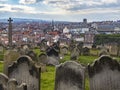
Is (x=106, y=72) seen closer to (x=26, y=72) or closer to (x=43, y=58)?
(x=26, y=72)

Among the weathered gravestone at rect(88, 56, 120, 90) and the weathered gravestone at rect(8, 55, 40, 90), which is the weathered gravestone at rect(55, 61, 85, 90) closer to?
the weathered gravestone at rect(88, 56, 120, 90)

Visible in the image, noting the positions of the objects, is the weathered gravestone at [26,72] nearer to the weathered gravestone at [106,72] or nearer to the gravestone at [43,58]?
the weathered gravestone at [106,72]

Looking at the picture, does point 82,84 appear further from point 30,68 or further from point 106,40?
point 106,40

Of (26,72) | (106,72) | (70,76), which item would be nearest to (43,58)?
(26,72)

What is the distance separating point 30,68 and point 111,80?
10.4 ft

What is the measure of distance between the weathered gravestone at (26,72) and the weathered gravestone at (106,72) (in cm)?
211

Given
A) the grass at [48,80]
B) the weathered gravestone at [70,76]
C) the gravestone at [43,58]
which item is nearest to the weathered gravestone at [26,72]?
the weathered gravestone at [70,76]

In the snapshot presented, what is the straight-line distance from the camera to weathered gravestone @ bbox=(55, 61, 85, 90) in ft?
42.7

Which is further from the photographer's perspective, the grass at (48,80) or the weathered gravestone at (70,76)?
the grass at (48,80)

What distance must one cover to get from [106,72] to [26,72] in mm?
3122

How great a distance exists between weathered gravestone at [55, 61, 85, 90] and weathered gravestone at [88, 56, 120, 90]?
0.77 meters

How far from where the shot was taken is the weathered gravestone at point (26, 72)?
13.9m

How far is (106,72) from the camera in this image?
1371cm

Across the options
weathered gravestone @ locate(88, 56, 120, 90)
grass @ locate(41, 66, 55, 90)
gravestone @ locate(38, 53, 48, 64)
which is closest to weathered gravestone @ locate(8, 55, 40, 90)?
weathered gravestone @ locate(88, 56, 120, 90)
